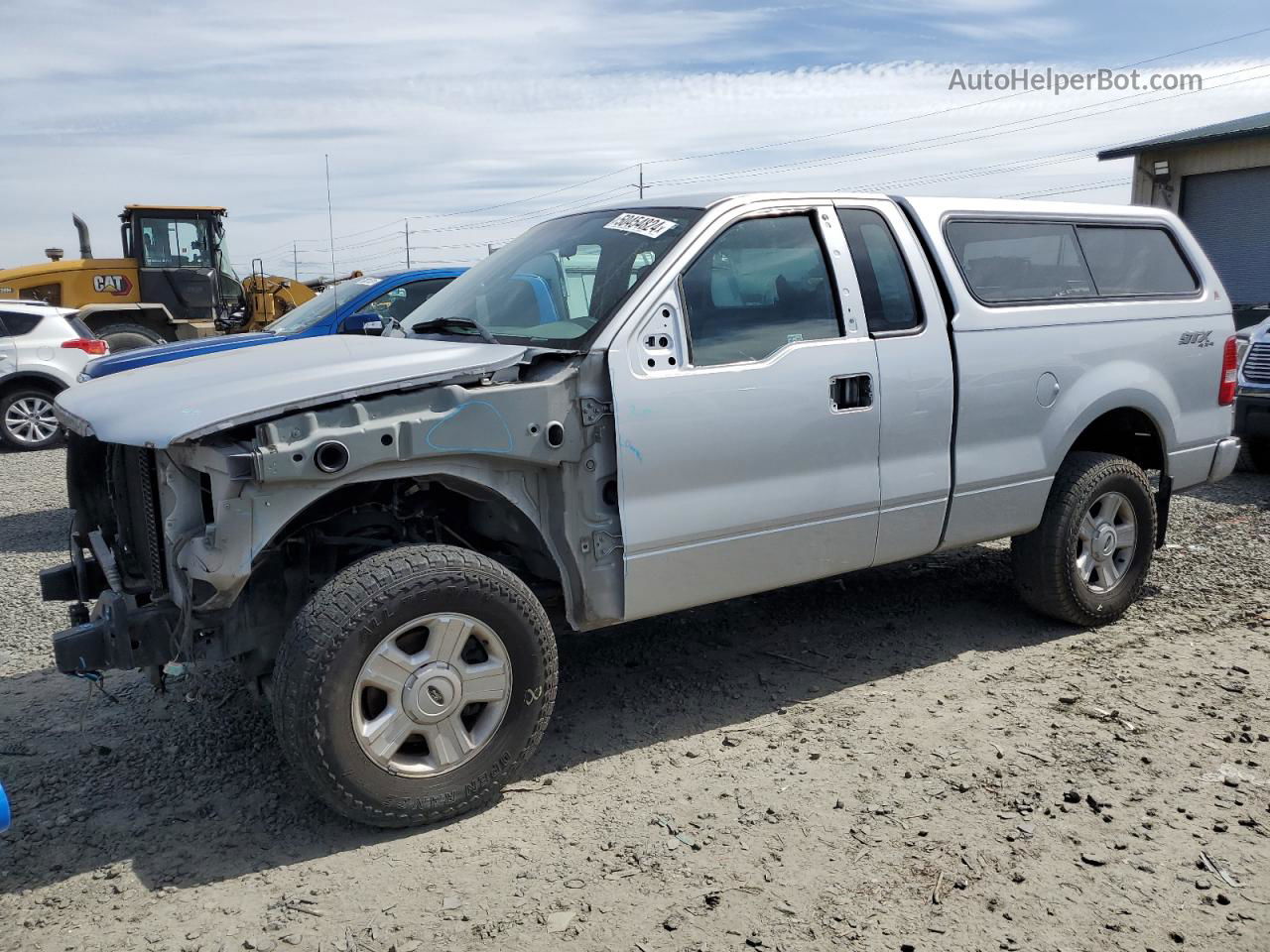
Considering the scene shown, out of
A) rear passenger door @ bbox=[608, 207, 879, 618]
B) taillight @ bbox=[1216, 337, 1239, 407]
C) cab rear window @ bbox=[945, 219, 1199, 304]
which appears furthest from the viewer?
taillight @ bbox=[1216, 337, 1239, 407]

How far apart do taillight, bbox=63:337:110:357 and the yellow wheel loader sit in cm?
318

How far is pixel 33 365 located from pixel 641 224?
10342mm

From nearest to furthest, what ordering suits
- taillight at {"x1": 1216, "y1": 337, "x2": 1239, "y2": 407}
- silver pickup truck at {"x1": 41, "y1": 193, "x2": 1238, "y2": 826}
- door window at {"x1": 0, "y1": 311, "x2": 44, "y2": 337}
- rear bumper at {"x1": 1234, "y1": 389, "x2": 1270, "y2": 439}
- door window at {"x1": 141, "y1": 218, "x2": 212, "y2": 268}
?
silver pickup truck at {"x1": 41, "y1": 193, "x2": 1238, "y2": 826}, taillight at {"x1": 1216, "y1": 337, "x2": 1239, "y2": 407}, rear bumper at {"x1": 1234, "y1": 389, "x2": 1270, "y2": 439}, door window at {"x1": 0, "y1": 311, "x2": 44, "y2": 337}, door window at {"x1": 141, "y1": 218, "x2": 212, "y2": 268}

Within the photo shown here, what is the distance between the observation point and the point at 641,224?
13.9 feet

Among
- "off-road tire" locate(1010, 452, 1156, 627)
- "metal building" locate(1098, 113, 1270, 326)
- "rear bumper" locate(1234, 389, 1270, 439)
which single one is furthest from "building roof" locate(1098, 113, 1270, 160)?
"off-road tire" locate(1010, 452, 1156, 627)

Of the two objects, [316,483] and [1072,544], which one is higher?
[316,483]

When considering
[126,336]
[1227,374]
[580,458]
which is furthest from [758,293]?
[126,336]

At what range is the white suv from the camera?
1201 cm

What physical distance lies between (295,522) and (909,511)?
247cm

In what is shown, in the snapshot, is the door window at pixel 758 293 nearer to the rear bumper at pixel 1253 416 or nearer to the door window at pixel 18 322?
the rear bumper at pixel 1253 416

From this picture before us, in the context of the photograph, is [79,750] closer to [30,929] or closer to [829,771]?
[30,929]

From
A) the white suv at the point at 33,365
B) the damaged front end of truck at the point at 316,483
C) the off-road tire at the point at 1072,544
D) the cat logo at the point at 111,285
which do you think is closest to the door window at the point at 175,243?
the cat logo at the point at 111,285

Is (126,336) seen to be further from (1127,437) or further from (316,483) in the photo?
(1127,437)

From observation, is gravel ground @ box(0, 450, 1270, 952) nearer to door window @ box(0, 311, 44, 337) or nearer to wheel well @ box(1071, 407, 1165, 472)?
wheel well @ box(1071, 407, 1165, 472)
